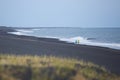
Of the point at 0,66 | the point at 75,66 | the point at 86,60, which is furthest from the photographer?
the point at 86,60

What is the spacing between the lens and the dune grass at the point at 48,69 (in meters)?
7.84

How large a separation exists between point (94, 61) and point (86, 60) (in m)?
0.29

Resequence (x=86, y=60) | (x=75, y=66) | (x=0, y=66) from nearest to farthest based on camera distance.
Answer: (x=0, y=66)
(x=75, y=66)
(x=86, y=60)

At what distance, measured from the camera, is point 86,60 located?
9047mm

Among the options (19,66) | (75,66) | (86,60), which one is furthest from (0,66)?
(86,60)

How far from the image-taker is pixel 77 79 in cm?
816

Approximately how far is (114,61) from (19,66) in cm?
363

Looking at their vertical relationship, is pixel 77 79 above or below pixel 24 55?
below

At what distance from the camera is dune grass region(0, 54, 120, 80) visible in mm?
7836

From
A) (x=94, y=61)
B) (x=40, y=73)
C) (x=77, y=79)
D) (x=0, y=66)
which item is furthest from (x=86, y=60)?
(x=0, y=66)

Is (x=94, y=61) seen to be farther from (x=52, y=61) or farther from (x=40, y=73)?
(x=40, y=73)

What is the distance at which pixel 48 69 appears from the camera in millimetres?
8086

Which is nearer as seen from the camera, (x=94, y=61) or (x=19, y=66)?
(x=19, y=66)

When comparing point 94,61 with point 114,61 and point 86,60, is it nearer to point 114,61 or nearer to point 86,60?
point 86,60
